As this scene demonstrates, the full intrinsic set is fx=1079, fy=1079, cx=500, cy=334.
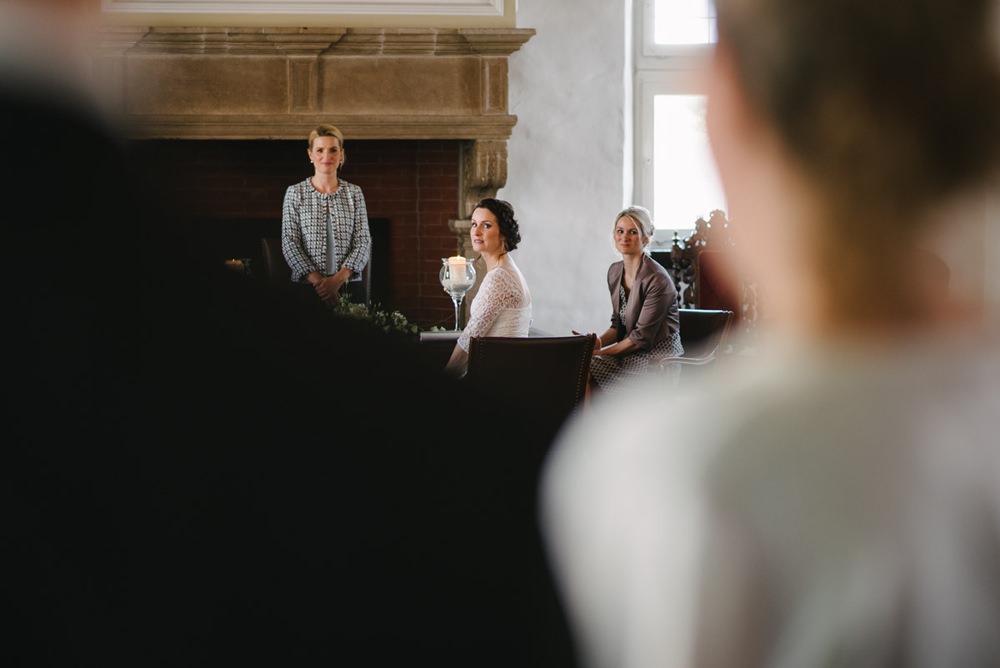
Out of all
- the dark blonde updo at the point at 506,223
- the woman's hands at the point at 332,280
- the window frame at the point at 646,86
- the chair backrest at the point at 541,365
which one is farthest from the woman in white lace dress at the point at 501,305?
the window frame at the point at 646,86

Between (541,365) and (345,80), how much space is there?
3.72 metres

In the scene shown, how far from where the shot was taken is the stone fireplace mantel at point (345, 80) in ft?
20.9

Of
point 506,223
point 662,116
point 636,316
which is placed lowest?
point 636,316

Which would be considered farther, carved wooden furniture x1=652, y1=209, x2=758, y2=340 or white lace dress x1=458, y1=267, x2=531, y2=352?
carved wooden furniture x1=652, y1=209, x2=758, y2=340

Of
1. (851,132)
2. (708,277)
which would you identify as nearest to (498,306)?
(708,277)

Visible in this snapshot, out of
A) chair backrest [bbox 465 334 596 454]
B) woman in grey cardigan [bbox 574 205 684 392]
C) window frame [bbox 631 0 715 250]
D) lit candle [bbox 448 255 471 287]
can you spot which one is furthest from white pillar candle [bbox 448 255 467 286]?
window frame [bbox 631 0 715 250]

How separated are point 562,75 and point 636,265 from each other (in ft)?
7.85

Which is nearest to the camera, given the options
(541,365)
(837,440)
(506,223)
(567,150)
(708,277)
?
(837,440)

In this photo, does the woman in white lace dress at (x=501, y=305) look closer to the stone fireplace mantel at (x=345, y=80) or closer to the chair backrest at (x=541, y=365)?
the chair backrest at (x=541, y=365)

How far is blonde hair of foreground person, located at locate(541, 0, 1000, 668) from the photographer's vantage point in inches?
18.3

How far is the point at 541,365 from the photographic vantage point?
3.25m

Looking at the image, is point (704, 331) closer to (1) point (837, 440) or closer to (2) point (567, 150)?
(2) point (567, 150)

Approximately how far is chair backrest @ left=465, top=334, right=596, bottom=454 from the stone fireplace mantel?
3.46m

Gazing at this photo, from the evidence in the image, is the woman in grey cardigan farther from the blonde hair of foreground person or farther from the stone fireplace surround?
the blonde hair of foreground person
